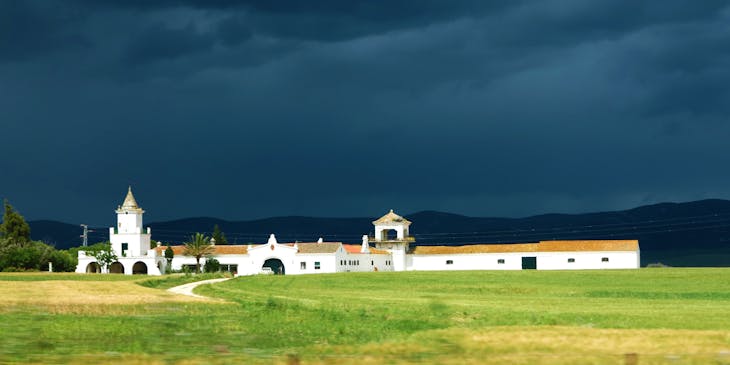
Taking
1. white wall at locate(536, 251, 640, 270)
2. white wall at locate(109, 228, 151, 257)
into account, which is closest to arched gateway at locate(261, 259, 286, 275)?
white wall at locate(109, 228, 151, 257)

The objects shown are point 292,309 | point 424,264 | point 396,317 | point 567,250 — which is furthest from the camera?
point 424,264

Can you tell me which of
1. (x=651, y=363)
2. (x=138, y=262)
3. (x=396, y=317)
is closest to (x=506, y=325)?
(x=396, y=317)

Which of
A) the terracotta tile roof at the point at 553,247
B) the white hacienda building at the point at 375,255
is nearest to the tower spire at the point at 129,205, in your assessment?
the white hacienda building at the point at 375,255

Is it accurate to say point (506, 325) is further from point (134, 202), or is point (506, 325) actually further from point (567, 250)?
point (134, 202)

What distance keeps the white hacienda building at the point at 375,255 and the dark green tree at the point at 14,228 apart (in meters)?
7.97

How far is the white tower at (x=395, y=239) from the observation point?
139 m

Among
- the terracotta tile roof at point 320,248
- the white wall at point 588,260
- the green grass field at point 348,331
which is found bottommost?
the green grass field at point 348,331

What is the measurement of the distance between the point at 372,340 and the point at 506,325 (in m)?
7.76

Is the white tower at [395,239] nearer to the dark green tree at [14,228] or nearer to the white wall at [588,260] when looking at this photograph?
the white wall at [588,260]

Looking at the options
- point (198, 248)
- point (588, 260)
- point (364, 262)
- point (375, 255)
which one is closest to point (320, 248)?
point (364, 262)

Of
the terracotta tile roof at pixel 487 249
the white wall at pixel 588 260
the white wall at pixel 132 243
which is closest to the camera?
the white wall at pixel 588 260

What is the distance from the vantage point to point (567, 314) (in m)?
46.9

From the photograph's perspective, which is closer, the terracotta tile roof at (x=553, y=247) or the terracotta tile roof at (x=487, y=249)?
the terracotta tile roof at (x=553, y=247)

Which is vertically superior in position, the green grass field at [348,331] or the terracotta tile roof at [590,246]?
the terracotta tile roof at [590,246]
